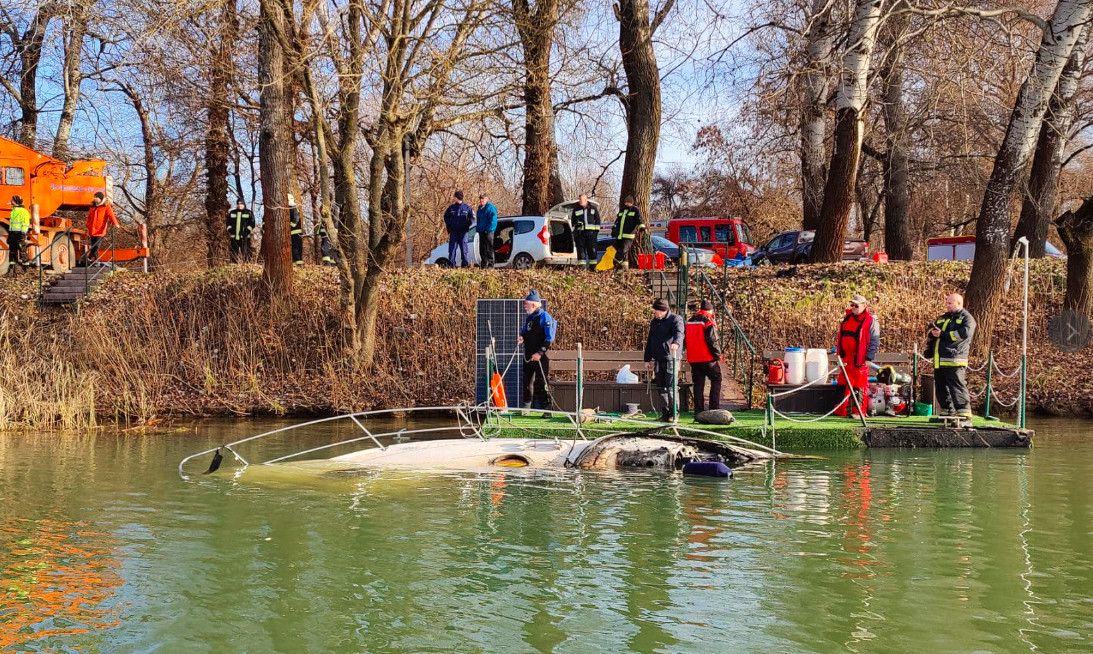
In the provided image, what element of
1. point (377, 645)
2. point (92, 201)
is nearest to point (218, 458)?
point (377, 645)

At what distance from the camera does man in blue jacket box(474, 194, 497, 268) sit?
28.1 meters

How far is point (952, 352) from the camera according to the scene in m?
17.8

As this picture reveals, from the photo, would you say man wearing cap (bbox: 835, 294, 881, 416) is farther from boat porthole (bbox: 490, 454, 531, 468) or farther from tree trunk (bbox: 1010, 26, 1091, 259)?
tree trunk (bbox: 1010, 26, 1091, 259)

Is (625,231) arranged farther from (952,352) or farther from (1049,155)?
(952,352)

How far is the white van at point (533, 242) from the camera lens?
28.7m

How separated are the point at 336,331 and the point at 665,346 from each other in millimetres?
10094

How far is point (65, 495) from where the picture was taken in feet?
46.8

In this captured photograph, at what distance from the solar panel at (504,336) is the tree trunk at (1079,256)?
1168 centimetres

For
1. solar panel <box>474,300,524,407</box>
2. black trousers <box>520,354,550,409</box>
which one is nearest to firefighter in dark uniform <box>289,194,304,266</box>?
solar panel <box>474,300,524,407</box>

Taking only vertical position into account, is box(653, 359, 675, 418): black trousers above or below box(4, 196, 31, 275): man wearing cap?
below

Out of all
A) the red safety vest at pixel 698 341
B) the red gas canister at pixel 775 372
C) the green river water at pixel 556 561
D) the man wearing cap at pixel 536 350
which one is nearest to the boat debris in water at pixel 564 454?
the green river water at pixel 556 561

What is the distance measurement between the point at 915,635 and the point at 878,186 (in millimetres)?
36801

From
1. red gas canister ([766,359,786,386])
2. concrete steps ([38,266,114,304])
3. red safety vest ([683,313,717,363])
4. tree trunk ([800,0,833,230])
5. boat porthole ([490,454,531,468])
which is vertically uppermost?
tree trunk ([800,0,833,230])

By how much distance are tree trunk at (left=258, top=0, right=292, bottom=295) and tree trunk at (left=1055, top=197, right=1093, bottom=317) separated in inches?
628
